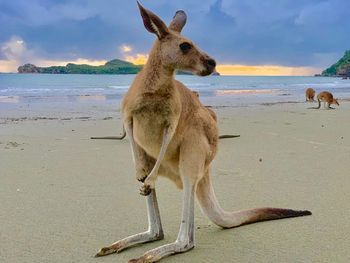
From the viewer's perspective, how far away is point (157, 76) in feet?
7.17

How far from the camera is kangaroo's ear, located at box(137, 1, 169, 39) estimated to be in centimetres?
204

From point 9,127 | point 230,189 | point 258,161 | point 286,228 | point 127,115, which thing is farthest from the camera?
point 9,127

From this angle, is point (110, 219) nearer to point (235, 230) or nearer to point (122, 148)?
point (235, 230)

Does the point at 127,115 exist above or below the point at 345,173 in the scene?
above

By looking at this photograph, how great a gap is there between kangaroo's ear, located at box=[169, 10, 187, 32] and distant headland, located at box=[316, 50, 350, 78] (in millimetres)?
80819

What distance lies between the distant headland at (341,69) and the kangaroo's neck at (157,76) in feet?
266

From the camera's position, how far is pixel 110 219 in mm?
2744

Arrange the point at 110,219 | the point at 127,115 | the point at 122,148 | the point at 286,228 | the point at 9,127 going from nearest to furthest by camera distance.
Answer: the point at 127,115 < the point at 286,228 < the point at 110,219 < the point at 122,148 < the point at 9,127

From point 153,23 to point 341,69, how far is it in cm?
9059

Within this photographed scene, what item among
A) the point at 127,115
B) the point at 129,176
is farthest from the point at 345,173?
the point at 127,115

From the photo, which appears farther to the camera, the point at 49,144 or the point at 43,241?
the point at 49,144

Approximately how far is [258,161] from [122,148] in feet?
5.07

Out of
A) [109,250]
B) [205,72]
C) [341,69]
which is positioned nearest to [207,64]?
[205,72]

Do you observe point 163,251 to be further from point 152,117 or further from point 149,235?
point 152,117
